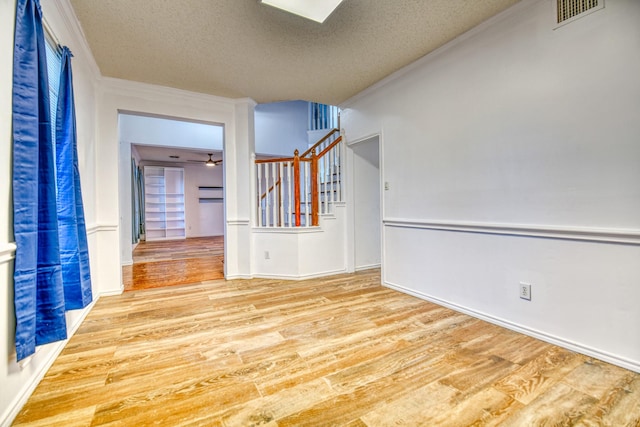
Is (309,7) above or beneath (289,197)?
above

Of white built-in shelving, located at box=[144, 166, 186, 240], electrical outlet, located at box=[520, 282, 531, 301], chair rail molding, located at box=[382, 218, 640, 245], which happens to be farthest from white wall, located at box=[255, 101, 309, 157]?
electrical outlet, located at box=[520, 282, 531, 301]

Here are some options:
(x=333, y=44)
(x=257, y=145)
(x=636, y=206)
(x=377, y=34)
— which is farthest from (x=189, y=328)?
(x=257, y=145)

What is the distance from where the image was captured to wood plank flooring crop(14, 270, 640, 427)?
138cm

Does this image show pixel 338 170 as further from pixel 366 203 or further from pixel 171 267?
pixel 171 267

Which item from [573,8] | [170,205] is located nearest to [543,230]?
[573,8]

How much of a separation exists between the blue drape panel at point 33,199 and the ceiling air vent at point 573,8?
313cm

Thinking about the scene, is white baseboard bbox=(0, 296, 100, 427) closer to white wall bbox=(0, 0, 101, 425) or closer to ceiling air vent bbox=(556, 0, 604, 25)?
white wall bbox=(0, 0, 101, 425)

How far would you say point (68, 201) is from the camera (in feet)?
6.45

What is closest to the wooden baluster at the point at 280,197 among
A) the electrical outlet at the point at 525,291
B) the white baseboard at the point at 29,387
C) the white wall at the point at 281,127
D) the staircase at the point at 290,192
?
the staircase at the point at 290,192

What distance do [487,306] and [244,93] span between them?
11.8ft

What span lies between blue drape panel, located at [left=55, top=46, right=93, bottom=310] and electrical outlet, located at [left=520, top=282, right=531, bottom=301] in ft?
10.3

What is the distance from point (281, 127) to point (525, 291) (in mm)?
6392

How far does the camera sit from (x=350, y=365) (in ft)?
5.92

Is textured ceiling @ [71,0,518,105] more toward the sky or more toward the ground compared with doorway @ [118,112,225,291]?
more toward the sky
